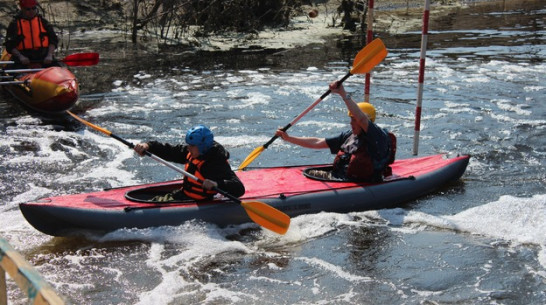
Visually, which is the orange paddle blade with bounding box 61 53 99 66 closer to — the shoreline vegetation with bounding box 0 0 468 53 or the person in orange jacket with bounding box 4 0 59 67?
the person in orange jacket with bounding box 4 0 59 67

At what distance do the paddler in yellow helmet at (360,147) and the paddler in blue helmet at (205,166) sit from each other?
95 centimetres

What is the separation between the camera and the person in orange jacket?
9602 millimetres

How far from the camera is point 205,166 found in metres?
5.16

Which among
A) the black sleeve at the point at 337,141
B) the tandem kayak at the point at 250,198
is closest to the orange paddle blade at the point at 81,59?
the tandem kayak at the point at 250,198

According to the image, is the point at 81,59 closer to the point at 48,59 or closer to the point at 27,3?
the point at 48,59

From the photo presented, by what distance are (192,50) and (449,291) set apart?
1028 centimetres

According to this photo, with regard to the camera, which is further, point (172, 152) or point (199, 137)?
point (172, 152)

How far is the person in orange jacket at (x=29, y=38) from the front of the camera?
31.5ft

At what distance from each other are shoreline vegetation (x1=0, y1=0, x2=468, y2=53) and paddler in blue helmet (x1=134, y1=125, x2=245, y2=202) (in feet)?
29.0

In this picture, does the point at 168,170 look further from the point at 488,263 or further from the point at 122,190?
the point at 488,263

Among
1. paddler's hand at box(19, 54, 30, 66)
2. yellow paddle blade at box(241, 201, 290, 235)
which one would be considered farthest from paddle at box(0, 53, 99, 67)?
yellow paddle blade at box(241, 201, 290, 235)

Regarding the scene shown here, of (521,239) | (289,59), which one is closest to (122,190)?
(521,239)

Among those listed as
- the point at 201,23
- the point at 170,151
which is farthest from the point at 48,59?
the point at 201,23

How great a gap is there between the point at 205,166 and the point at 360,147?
136 cm
